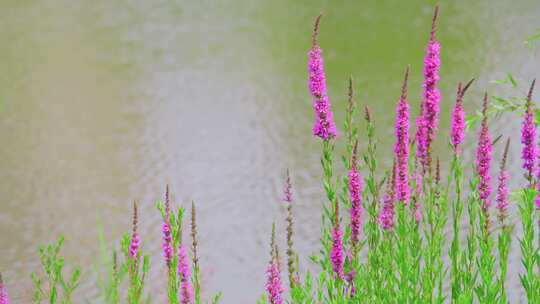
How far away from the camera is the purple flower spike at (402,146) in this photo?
7.47 feet

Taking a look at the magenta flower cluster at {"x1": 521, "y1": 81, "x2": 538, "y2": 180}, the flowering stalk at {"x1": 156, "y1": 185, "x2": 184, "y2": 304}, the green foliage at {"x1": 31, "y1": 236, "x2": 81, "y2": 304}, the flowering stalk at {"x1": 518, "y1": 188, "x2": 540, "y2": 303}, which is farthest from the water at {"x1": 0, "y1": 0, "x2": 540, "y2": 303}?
the magenta flower cluster at {"x1": 521, "y1": 81, "x2": 538, "y2": 180}

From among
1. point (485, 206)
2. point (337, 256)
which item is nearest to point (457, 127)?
point (485, 206)

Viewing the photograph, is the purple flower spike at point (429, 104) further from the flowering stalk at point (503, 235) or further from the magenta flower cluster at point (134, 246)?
the magenta flower cluster at point (134, 246)

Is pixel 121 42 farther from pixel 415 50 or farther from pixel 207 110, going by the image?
pixel 415 50

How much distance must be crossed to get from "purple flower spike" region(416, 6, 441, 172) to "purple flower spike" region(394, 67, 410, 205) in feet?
0.17

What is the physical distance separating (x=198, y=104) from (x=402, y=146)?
6.30 meters

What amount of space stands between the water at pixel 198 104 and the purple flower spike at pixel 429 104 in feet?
10.8

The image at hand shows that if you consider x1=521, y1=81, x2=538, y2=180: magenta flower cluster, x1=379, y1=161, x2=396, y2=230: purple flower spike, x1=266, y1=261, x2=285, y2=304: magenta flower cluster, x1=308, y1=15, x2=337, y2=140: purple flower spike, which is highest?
x1=308, y1=15, x2=337, y2=140: purple flower spike

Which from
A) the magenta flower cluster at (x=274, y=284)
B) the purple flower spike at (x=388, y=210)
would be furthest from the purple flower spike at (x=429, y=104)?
the magenta flower cluster at (x=274, y=284)

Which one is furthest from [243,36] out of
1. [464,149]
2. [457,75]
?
[464,149]

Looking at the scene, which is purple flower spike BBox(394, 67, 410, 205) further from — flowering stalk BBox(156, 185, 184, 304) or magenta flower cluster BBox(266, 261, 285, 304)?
flowering stalk BBox(156, 185, 184, 304)

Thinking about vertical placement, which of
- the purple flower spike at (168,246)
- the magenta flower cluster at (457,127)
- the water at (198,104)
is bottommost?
the purple flower spike at (168,246)

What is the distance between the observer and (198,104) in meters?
8.48

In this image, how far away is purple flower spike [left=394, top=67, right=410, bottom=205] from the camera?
2277mm
